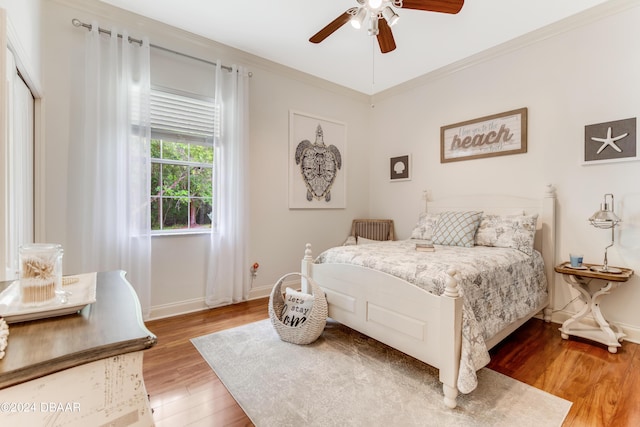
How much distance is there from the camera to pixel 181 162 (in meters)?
3.00

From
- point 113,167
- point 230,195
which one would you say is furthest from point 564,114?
point 113,167

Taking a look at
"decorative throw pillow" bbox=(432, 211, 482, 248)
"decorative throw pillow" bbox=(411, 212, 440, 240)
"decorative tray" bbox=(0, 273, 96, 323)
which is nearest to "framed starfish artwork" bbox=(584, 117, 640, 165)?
"decorative throw pillow" bbox=(432, 211, 482, 248)

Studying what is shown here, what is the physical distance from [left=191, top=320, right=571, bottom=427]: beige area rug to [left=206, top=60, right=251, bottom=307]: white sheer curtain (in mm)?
872

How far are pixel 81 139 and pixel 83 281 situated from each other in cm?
191

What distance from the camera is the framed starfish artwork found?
2.36 meters

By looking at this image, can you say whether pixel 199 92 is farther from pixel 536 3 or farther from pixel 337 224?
pixel 536 3

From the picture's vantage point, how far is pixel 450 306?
5.18 ft

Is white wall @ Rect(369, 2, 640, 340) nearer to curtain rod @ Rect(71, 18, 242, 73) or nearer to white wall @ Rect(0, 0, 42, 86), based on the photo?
curtain rod @ Rect(71, 18, 242, 73)

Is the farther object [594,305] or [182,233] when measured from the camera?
[182,233]

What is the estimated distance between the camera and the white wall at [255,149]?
2357mm

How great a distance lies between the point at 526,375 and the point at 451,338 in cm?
78

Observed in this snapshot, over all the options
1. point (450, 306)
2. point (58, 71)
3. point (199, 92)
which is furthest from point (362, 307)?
point (58, 71)

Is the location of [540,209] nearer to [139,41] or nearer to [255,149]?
[255,149]

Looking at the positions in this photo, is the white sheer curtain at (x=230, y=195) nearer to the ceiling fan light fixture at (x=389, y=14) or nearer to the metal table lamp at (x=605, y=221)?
the ceiling fan light fixture at (x=389, y=14)
